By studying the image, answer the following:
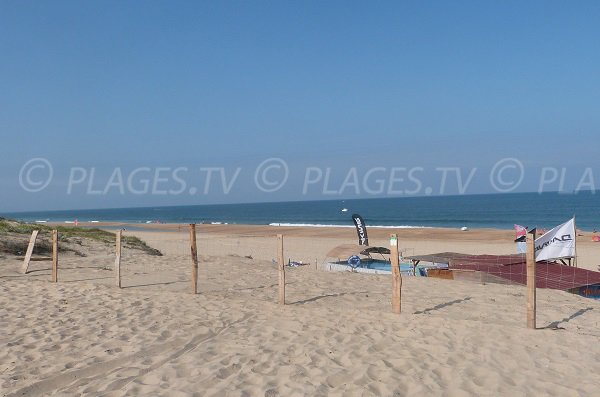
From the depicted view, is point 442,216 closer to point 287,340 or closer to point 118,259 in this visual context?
point 118,259

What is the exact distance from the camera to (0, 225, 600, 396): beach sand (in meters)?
5.37

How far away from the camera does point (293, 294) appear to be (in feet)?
35.8

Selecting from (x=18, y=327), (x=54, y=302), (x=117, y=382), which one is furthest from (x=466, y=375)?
(x=54, y=302)

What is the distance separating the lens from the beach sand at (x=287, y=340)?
5371 mm

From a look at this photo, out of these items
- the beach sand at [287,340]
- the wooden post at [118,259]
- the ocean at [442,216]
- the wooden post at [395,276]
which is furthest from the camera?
the ocean at [442,216]

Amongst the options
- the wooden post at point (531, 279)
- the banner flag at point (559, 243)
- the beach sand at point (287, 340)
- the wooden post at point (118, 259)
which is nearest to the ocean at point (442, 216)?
the banner flag at point (559, 243)

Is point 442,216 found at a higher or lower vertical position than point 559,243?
higher

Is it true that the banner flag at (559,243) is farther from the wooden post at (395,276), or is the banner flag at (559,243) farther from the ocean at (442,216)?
the ocean at (442,216)

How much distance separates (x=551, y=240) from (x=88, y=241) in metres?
17.1

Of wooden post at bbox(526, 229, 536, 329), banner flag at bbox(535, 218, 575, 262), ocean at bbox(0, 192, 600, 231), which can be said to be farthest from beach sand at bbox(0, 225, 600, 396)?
ocean at bbox(0, 192, 600, 231)

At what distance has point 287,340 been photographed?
278 inches

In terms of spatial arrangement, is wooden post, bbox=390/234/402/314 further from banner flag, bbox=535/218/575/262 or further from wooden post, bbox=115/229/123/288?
banner flag, bbox=535/218/575/262

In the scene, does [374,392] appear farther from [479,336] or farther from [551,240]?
[551,240]

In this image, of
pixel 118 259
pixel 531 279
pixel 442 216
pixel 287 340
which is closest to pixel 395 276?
pixel 531 279
